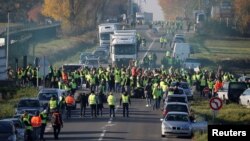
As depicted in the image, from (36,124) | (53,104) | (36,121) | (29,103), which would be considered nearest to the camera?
(36,124)

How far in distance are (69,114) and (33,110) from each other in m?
4.45

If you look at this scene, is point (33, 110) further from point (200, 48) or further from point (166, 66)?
point (200, 48)

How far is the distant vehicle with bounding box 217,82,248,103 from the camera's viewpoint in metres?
59.2

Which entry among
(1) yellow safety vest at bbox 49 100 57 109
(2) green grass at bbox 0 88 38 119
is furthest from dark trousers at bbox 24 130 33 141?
(2) green grass at bbox 0 88 38 119

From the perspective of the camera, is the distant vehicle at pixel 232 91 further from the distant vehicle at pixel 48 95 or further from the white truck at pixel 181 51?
the white truck at pixel 181 51

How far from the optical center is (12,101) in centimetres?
5669

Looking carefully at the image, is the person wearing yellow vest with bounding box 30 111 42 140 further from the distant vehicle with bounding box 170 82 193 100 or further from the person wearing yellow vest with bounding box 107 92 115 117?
the distant vehicle with bounding box 170 82 193 100

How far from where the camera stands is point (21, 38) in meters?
98.4

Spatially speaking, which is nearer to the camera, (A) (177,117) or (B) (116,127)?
(A) (177,117)

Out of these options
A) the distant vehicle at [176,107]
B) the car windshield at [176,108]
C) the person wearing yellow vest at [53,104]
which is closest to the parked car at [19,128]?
the person wearing yellow vest at [53,104]

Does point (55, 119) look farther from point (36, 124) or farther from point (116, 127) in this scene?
point (116, 127)

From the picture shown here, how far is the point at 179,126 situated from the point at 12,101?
1736cm

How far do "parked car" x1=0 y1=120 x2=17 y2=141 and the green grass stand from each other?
10955 millimetres

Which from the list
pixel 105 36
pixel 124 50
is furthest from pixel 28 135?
pixel 105 36
